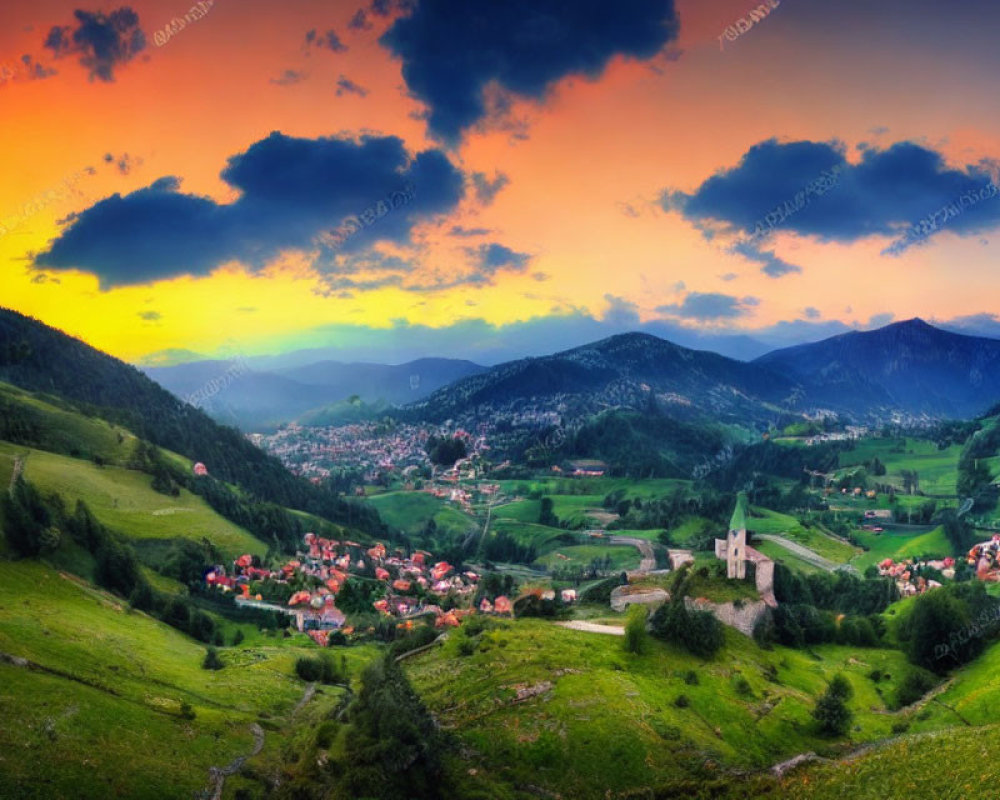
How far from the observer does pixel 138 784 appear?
35625 mm

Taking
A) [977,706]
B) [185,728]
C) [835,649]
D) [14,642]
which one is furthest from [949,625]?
[14,642]

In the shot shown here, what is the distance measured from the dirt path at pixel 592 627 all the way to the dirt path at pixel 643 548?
231ft

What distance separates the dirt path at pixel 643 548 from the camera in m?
136

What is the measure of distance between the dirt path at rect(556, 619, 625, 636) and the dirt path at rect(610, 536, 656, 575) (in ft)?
231

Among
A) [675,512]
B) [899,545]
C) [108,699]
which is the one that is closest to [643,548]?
[675,512]

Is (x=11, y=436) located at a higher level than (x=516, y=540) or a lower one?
higher

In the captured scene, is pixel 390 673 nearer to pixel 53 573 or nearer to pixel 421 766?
pixel 421 766

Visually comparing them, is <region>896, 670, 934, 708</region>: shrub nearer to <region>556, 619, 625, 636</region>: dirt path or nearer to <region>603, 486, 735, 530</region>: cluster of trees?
<region>556, 619, 625, 636</region>: dirt path

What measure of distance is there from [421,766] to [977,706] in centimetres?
3557

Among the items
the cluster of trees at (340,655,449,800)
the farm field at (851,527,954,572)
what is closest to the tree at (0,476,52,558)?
the cluster of trees at (340,655,449,800)

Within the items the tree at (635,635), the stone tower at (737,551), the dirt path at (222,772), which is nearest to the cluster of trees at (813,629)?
the stone tower at (737,551)

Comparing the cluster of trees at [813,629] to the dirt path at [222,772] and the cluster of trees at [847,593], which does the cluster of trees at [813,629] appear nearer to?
the cluster of trees at [847,593]

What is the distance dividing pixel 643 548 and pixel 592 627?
97340 mm

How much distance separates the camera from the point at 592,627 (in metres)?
59.8
